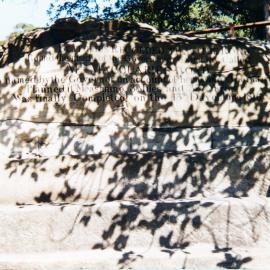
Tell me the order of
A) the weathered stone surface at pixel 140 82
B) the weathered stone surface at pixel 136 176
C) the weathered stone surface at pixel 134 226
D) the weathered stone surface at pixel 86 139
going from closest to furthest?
the weathered stone surface at pixel 134 226 → the weathered stone surface at pixel 136 176 → the weathered stone surface at pixel 86 139 → the weathered stone surface at pixel 140 82

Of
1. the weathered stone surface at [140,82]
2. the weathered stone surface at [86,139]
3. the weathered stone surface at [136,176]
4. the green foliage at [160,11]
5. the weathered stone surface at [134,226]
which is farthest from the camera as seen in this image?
the green foliage at [160,11]

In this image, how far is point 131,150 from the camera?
20.5 feet

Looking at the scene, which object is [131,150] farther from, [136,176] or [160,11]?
[160,11]

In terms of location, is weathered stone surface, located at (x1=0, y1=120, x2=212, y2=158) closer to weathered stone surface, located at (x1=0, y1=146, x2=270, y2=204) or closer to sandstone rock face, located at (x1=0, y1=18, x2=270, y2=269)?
sandstone rock face, located at (x1=0, y1=18, x2=270, y2=269)

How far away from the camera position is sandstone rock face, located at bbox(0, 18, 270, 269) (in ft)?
15.0

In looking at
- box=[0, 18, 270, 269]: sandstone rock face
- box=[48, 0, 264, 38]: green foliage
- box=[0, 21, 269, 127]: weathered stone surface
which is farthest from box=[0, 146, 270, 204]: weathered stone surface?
box=[48, 0, 264, 38]: green foliage

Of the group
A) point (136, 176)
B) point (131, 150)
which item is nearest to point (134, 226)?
point (136, 176)

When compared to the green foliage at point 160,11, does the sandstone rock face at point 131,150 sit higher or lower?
lower

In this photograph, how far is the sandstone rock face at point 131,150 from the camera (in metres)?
4.56

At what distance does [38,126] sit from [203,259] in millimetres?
3161

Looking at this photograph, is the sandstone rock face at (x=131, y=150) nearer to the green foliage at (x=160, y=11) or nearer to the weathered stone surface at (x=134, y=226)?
the weathered stone surface at (x=134, y=226)

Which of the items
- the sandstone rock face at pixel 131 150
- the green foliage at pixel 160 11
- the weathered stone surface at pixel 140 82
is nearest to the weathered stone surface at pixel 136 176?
the sandstone rock face at pixel 131 150

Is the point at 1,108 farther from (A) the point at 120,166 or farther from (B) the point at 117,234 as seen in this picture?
(B) the point at 117,234

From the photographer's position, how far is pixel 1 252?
461 cm
